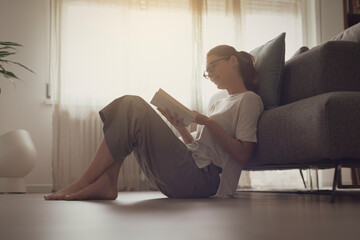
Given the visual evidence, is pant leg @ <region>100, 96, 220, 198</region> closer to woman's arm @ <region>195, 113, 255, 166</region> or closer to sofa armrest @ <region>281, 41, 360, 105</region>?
woman's arm @ <region>195, 113, 255, 166</region>

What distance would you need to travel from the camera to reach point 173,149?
1.73 m

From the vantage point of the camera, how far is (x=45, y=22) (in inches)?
148

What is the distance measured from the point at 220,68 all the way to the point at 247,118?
0.30 metres

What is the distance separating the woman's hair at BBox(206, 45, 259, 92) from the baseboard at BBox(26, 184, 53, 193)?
2.15 meters

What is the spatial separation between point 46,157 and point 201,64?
5.09 feet

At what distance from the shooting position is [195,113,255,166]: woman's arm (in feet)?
5.73

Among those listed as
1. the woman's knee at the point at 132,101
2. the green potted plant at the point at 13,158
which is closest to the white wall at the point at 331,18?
the green potted plant at the point at 13,158

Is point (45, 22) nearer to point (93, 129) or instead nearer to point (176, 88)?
point (93, 129)

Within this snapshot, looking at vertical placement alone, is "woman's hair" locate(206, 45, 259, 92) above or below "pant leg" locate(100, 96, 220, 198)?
above

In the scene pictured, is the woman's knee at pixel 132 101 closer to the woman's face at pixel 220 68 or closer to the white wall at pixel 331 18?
the woman's face at pixel 220 68

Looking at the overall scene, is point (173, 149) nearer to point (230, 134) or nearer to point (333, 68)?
point (230, 134)

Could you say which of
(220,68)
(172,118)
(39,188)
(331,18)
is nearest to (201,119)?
(172,118)

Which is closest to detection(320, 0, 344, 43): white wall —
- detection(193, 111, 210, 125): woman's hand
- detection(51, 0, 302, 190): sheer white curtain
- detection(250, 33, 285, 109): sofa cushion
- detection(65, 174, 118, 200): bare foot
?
detection(51, 0, 302, 190): sheer white curtain

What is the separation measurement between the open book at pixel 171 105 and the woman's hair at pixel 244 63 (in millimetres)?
419
